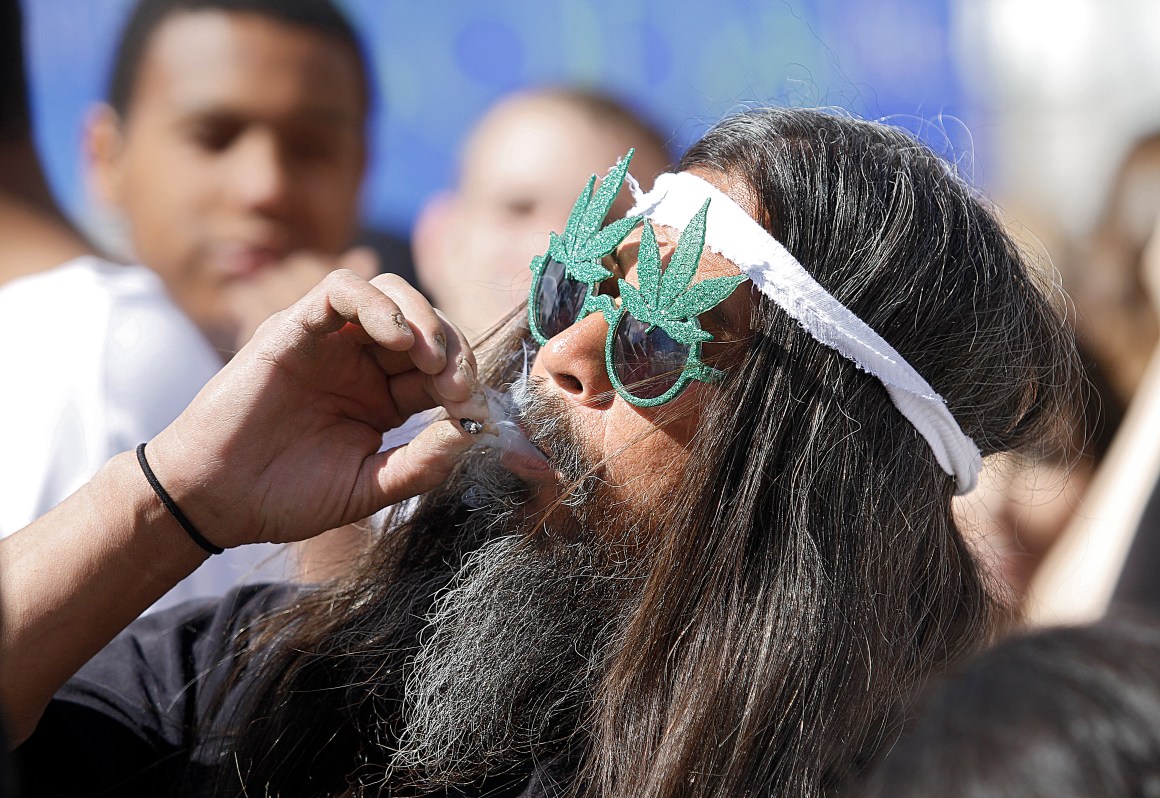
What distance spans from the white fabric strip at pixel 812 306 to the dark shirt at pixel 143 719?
0.86 metres

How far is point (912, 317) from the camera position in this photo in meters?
1.68

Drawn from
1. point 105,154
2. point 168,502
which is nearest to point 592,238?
point 168,502

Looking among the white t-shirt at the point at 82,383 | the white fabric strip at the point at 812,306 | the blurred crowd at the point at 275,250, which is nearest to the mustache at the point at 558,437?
the white fabric strip at the point at 812,306

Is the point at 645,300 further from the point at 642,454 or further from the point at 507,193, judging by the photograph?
the point at 507,193

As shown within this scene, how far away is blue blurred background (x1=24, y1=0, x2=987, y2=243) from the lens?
372 cm

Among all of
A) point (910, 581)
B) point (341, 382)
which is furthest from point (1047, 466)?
point (341, 382)

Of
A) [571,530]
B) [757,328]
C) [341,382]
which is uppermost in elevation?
[757,328]

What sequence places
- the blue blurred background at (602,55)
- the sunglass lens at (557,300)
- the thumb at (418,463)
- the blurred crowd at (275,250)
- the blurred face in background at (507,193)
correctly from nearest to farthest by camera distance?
the thumb at (418,463) < the sunglass lens at (557,300) < the blurred crowd at (275,250) < the blurred face in background at (507,193) < the blue blurred background at (602,55)

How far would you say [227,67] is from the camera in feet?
11.3

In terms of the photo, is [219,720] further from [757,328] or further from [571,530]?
[757,328]

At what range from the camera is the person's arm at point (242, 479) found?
1.54 metres

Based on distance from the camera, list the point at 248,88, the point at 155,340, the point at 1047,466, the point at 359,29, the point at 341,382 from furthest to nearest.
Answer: the point at 359,29, the point at 248,88, the point at 155,340, the point at 1047,466, the point at 341,382

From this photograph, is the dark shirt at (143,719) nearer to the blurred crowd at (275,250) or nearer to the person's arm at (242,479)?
the person's arm at (242,479)

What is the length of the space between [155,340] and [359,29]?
1.54 m
